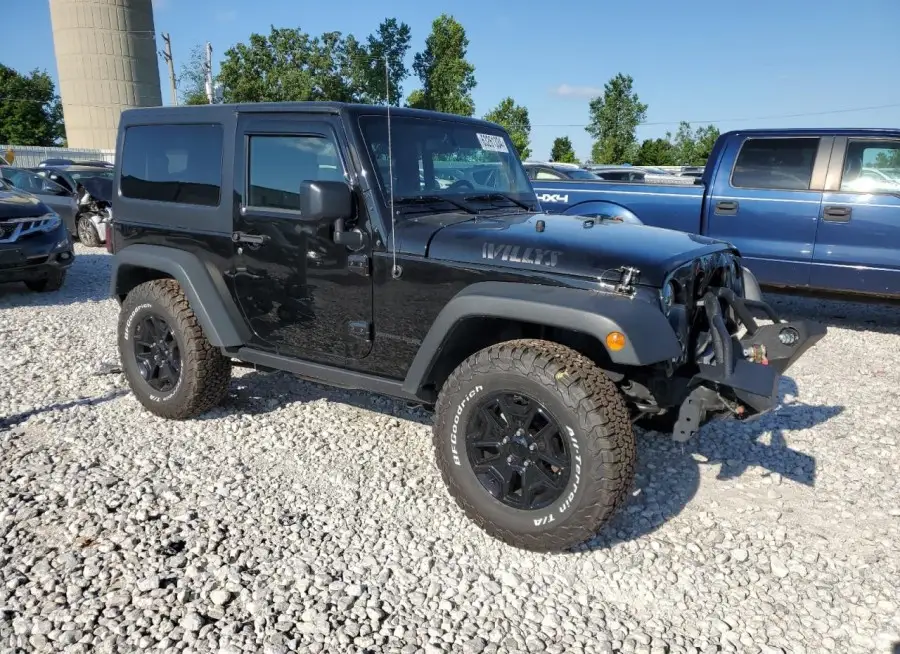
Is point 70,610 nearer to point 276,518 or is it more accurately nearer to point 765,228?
point 276,518

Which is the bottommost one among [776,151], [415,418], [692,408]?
[415,418]

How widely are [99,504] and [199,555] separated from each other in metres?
0.74

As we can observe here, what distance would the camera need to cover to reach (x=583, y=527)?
2.71 metres

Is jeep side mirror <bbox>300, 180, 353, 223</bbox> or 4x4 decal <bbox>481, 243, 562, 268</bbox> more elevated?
jeep side mirror <bbox>300, 180, 353, 223</bbox>

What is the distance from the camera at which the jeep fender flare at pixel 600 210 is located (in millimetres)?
6914

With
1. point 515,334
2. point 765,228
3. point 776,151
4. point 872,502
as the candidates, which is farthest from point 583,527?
point 776,151

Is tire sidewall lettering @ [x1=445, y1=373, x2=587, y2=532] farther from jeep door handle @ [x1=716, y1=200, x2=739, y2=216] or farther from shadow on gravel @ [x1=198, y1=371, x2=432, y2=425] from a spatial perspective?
jeep door handle @ [x1=716, y1=200, x2=739, y2=216]

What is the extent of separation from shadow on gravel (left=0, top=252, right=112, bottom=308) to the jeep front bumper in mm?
7399

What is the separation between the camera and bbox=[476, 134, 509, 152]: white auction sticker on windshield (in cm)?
394

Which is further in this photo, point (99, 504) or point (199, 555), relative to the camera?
point (99, 504)

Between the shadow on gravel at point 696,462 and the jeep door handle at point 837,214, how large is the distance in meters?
2.45

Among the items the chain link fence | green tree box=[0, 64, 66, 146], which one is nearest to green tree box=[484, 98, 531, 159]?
the chain link fence

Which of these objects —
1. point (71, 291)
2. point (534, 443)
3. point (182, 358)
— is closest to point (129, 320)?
point (182, 358)

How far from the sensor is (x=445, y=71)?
3788cm
